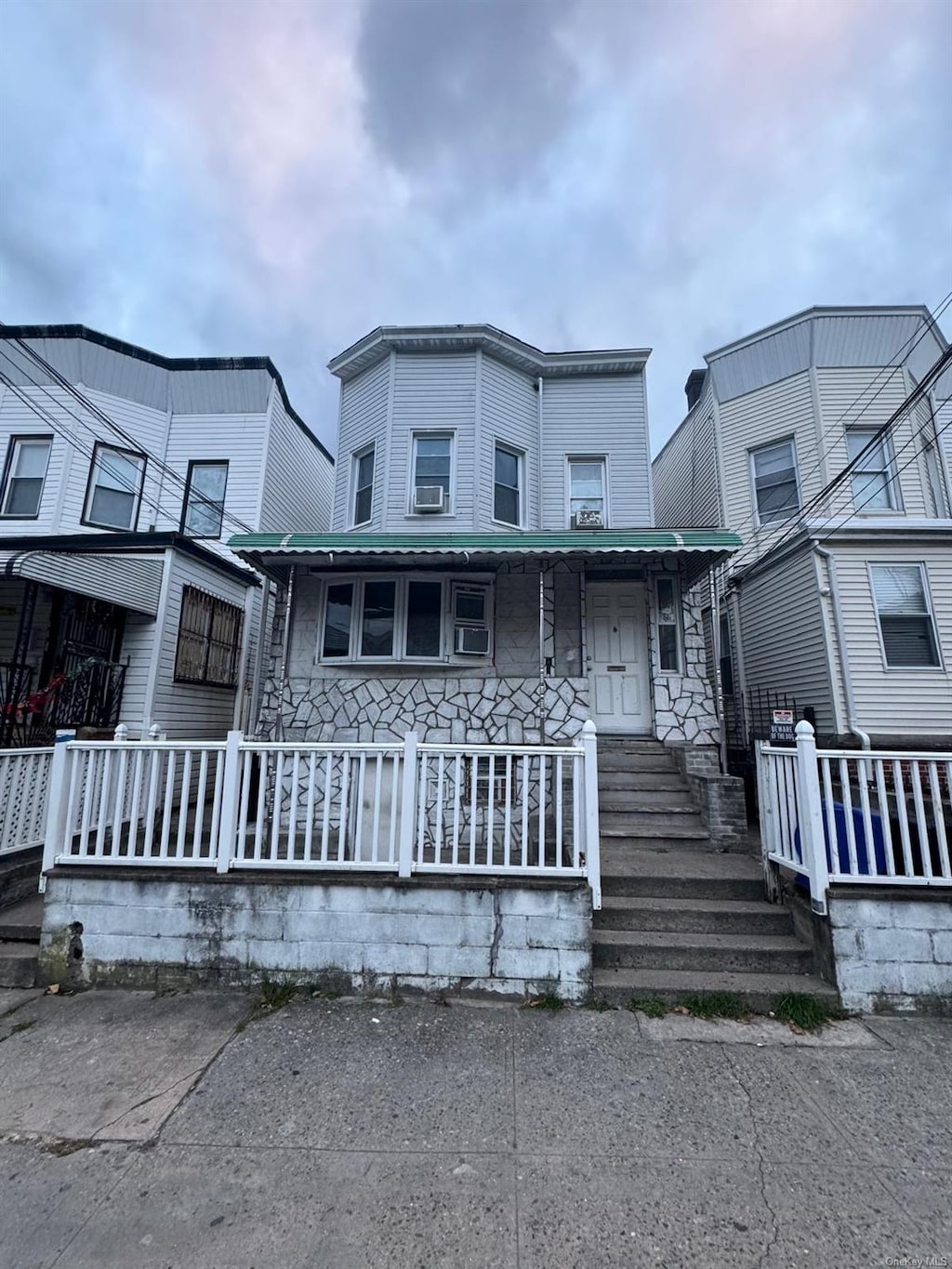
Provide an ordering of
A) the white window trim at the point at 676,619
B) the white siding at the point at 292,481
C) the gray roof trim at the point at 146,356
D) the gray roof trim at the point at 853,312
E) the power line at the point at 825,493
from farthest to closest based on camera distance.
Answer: the white siding at the point at 292,481, the gray roof trim at the point at 853,312, the gray roof trim at the point at 146,356, the power line at the point at 825,493, the white window trim at the point at 676,619

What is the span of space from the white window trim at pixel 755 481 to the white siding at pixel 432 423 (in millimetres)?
5653

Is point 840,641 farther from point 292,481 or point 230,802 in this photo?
point 292,481

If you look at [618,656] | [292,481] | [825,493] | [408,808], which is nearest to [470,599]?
[618,656]

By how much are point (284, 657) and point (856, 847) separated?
6481 mm

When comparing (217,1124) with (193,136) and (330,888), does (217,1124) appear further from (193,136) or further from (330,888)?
(193,136)

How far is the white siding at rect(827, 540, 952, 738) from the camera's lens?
7492 mm

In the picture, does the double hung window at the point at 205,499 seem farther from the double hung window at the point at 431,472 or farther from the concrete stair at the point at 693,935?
the concrete stair at the point at 693,935

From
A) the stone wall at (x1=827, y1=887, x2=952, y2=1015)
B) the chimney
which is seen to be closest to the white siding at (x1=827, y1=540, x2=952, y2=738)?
the stone wall at (x1=827, y1=887, x2=952, y2=1015)

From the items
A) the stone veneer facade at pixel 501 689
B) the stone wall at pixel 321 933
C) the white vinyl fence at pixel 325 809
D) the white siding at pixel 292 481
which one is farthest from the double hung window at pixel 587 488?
the stone wall at pixel 321 933

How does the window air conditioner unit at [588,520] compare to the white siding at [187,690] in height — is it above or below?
above

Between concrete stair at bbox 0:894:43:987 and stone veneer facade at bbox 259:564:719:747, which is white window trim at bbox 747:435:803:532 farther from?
concrete stair at bbox 0:894:43:987

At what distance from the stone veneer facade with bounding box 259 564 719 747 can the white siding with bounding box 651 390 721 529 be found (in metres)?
4.45

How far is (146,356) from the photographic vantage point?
10.3 m

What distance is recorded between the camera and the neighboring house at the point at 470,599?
6809mm
